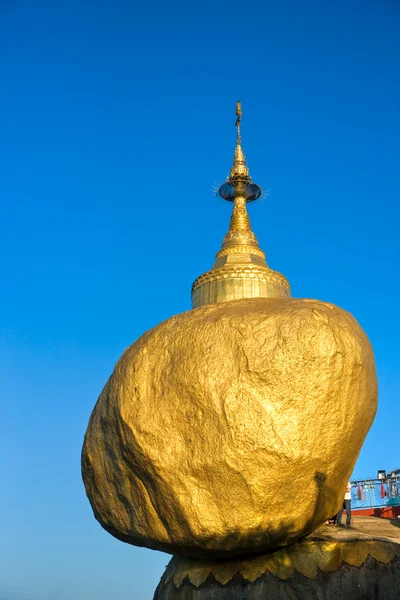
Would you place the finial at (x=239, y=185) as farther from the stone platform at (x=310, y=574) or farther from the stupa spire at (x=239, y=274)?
the stone platform at (x=310, y=574)

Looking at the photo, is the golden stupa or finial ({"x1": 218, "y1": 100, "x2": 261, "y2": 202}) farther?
finial ({"x1": 218, "y1": 100, "x2": 261, "y2": 202})

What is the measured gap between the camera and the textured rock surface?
21.5 feet

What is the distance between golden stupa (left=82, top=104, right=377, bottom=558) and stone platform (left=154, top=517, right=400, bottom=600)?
1.01ft

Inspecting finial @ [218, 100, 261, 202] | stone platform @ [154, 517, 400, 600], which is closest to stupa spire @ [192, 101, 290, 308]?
finial @ [218, 100, 261, 202]

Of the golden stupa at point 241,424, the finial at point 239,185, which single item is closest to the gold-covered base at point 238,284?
the finial at point 239,185

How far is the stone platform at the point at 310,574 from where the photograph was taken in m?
6.83

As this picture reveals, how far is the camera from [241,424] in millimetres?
6504

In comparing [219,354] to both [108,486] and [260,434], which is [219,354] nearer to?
[260,434]

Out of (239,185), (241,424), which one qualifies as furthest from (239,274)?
(241,424)

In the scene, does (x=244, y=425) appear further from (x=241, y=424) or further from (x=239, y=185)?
(x=239, y=185)

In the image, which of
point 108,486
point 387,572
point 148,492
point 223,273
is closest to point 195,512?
point 148,492

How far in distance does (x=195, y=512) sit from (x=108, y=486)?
1.69 meters

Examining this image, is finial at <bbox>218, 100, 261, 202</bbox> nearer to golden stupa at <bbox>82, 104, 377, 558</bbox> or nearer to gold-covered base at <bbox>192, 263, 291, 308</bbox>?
gold-covered base at <bbox>192, 263, 291, 308</bbox>

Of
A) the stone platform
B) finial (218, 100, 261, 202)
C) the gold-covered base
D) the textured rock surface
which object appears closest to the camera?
the textured rock surface
